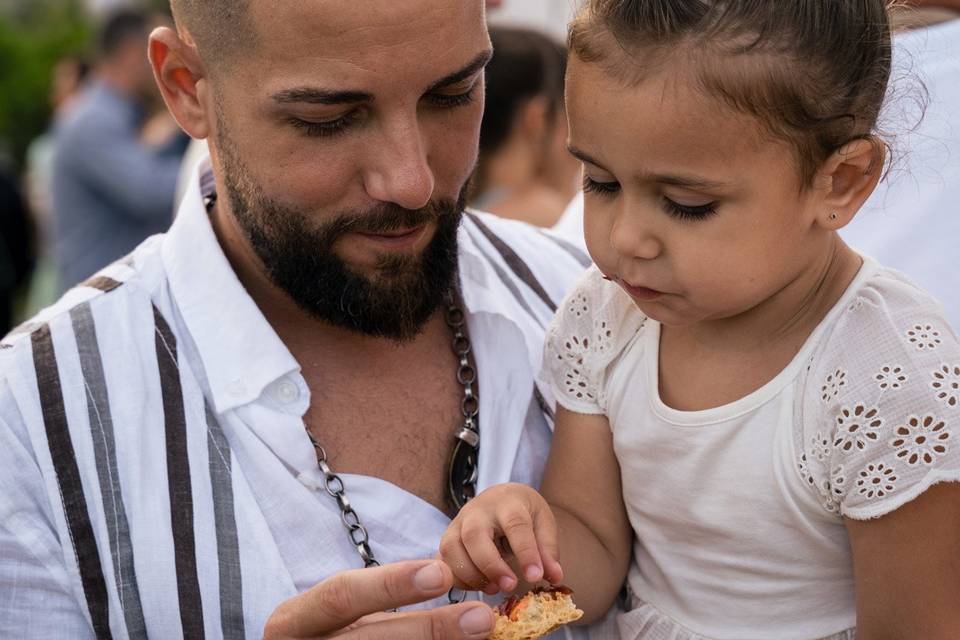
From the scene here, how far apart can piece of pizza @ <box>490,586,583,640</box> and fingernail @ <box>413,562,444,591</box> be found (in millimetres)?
165

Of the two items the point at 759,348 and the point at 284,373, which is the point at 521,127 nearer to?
the point at 284,373

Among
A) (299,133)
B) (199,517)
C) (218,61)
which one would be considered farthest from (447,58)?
(199,517)

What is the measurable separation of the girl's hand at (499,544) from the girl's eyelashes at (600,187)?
0.52 m

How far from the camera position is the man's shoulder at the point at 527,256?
2.66 m

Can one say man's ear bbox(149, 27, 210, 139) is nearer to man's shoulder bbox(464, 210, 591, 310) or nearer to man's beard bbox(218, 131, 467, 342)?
man's beard bbox(218, 131, 467, 342)

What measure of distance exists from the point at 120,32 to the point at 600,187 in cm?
680

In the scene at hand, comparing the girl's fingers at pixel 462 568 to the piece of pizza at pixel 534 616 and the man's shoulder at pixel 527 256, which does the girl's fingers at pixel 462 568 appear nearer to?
the piece of pizza at pixel 534 616

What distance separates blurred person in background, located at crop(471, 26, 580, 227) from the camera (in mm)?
5078

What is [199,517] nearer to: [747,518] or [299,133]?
[299,133]

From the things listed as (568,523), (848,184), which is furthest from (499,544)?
(848,184)

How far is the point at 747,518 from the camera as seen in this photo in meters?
1.92

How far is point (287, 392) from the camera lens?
2.22 metres

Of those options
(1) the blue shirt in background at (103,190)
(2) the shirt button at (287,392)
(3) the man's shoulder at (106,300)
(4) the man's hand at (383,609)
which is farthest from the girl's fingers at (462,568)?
(1) the blue shirt in background at (103,190)

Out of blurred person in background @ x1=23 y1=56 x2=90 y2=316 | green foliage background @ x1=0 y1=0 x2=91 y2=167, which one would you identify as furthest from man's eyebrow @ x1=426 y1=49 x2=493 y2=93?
green foliage background @ x1=0 y1=0 x2=91 y2=167
